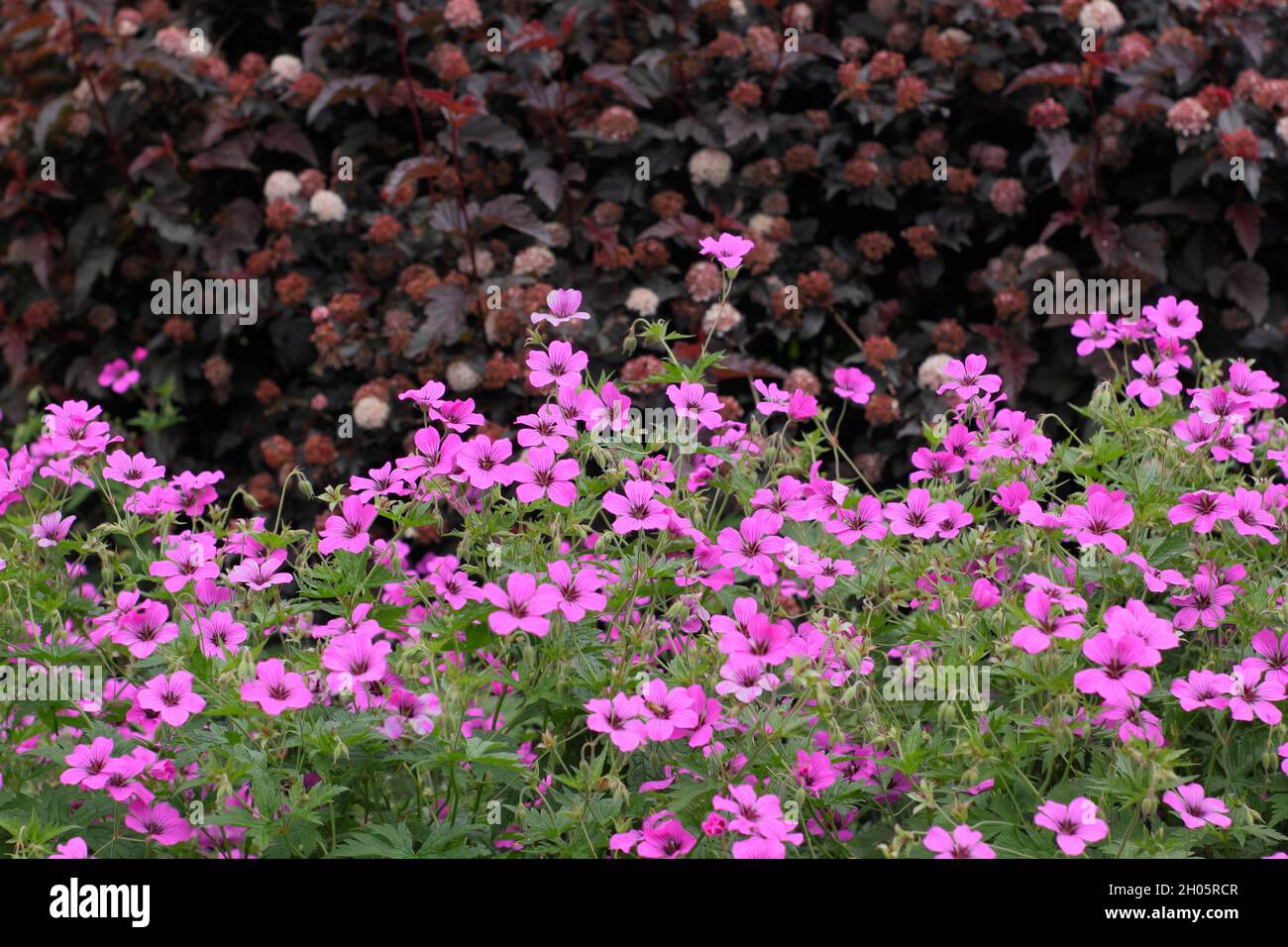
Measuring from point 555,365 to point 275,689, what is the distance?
0.59 m

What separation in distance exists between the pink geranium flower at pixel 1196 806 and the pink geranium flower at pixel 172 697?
113 cm

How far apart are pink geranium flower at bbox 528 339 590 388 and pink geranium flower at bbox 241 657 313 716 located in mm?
532

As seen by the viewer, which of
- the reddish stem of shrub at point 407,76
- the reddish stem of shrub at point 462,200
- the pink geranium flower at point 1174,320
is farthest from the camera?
the reddish stem of shrub at point 407,76

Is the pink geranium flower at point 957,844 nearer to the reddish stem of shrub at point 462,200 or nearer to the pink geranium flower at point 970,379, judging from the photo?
the pink geranium flower at point 970,379

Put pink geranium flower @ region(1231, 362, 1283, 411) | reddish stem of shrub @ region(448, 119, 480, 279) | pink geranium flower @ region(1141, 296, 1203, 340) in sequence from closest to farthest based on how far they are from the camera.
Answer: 1. pink geranium flower @ region(1231, 362, 1283, 411)
2. pink geranium flower @ region(1141, 296, 1203, 340)
3. reddish stem of shrub @ region(448, 119, 480, 279)

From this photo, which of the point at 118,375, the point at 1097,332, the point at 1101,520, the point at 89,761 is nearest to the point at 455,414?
the point at 89,761

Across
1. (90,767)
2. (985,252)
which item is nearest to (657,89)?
(985,252)

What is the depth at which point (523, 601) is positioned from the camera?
161 cm

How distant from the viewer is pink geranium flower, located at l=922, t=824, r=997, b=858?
4.83ft

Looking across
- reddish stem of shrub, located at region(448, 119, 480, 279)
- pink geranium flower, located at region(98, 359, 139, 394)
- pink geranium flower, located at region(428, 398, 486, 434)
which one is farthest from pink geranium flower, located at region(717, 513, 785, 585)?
pink geranium flower, located at region(98, 359, 139, 394)

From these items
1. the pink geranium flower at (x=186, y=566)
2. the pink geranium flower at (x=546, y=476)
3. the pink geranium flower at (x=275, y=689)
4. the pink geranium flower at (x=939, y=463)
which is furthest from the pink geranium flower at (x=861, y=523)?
the pink geranium flower at (x=186, y=566)

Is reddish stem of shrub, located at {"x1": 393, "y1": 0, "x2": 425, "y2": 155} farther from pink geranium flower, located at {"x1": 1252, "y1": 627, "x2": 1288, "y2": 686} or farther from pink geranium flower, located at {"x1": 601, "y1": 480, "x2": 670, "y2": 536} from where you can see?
pink geranium flower, located at {"x1": 1252, "y1": 627, "x2": 1288, "y2": 686}

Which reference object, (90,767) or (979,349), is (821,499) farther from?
(979,349)

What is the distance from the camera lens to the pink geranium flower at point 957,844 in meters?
1.47
